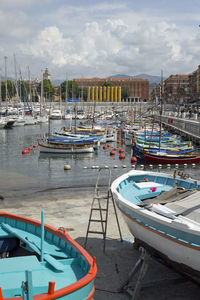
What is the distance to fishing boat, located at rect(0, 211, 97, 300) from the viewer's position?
6363 mm

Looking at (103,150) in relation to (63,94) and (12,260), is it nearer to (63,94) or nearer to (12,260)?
(12,260)

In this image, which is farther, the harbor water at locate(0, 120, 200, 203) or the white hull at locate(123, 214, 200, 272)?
the harbor water at locate(0, 120, 200, 203)

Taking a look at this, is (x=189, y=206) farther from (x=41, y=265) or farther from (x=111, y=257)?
(x=41, y=265)

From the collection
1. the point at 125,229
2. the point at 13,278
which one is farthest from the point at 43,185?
the point at 13,278

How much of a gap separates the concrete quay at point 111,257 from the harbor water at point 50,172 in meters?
2.13

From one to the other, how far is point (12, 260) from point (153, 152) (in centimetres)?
2807

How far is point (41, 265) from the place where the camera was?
7383 mm

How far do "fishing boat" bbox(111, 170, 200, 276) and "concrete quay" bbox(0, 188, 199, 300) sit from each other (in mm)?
804

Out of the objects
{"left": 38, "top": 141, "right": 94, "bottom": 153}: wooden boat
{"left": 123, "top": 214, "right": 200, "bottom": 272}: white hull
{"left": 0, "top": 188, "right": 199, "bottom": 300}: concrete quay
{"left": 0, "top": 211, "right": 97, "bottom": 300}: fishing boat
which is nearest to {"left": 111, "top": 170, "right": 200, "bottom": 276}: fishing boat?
{"left": 123, "top": 214, "right": 200, "bottom": 272}: white hull

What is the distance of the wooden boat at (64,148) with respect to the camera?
3878 cm

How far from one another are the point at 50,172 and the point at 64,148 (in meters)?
9.92

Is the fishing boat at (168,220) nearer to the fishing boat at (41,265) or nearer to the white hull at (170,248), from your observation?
the white hull at (170,248)

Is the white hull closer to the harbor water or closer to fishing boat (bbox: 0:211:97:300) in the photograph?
fishing boat (bbox: 0:211:97:300)

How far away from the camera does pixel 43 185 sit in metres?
23.8
